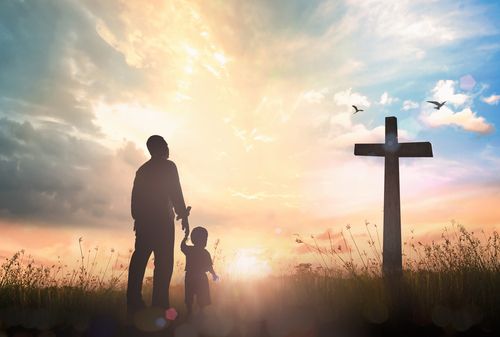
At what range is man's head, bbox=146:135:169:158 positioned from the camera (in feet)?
23.8

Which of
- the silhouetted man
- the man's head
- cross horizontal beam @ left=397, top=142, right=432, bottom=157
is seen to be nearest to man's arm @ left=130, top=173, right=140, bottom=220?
the silhouetted man

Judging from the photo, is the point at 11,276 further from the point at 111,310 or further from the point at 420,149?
the point at 420,149

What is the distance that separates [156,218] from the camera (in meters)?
7.01

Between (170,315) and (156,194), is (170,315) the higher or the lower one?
the lower one

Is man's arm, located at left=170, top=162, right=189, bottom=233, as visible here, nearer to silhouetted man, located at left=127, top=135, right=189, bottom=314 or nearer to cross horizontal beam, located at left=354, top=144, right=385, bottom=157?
silhouetted man, located at left=127, top=135, right=189, bottom=314

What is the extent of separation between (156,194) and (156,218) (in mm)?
381

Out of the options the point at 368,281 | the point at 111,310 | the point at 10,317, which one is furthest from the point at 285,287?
the point at 10,317

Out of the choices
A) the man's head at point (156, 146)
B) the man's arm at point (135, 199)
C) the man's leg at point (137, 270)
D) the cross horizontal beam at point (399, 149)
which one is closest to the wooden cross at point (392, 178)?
the cross horizontal beam at point (399, 149)

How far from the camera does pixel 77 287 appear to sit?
26.5 ft

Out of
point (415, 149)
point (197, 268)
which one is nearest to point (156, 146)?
point (197, 268)

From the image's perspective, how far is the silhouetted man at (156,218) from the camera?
22.8 feet

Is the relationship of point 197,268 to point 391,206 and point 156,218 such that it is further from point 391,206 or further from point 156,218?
point 391,206

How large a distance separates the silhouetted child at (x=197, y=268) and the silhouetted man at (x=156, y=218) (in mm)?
293

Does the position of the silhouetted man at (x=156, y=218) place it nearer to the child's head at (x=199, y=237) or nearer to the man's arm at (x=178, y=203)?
the man's arm at (x=178, y=203)
